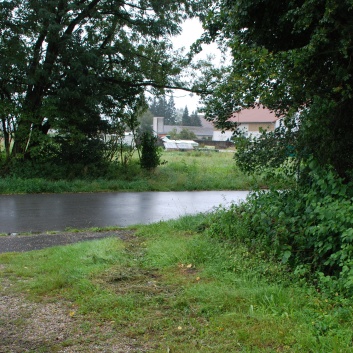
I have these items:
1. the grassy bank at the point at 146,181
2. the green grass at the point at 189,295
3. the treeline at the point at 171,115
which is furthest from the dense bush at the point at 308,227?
the treeline at the point at 171,115

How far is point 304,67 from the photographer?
6.47m

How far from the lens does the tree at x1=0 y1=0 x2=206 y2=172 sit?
14.9 metres

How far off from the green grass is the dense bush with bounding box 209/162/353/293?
324mm

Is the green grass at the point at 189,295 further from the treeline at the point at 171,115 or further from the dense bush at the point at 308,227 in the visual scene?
the treeline at the point at 171,115

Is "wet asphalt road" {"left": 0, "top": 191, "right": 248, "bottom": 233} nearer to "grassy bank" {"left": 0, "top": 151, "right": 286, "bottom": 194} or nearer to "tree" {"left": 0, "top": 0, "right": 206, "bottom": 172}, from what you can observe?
"grassy bank" {"left": 0, "top": 151, "right": 286, "bottom": 194}

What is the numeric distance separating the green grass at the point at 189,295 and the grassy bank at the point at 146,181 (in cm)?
792

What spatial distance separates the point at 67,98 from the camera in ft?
51.4

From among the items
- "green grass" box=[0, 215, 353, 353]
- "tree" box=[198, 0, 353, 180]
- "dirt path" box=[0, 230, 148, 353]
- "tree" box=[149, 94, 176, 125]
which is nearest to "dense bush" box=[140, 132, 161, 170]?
"tree" box=[198, 0, 353, 180]

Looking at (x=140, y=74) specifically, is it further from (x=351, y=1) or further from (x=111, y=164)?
(x=351, y=1)

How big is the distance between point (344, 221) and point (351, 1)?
277 centimetres

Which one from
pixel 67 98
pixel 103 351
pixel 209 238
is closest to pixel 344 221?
pixel 209 238

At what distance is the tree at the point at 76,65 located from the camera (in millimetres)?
14883

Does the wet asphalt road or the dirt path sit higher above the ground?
the wet asphalt road

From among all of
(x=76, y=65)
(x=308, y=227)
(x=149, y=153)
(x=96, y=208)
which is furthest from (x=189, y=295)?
(x=149, y=153)
